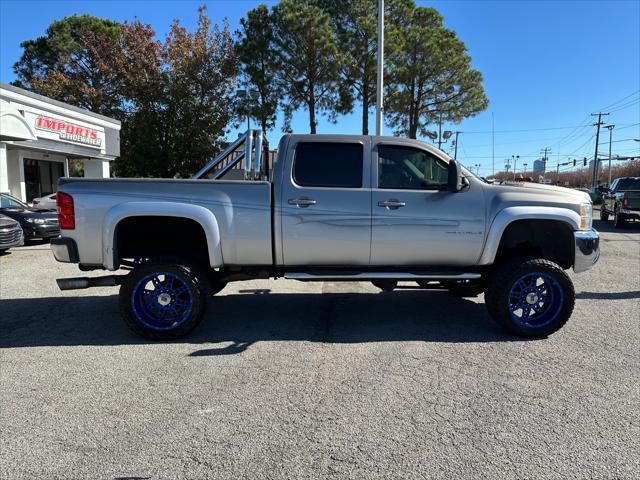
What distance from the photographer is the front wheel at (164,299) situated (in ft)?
15.8

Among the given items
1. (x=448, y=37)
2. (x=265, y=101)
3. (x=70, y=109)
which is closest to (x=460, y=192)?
(x=70, y=109)

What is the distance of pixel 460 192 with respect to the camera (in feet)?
16.4

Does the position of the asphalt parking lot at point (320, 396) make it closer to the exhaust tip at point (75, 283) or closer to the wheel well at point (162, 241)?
the exhaust tip at point (75, 283)

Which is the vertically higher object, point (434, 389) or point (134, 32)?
point (134, 32)

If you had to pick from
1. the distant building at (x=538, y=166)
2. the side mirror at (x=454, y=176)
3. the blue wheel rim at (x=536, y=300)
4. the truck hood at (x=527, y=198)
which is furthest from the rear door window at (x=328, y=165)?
the distant building at (x=538, y=166)

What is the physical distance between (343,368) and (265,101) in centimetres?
2490

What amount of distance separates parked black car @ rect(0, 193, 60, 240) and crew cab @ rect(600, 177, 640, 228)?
18.7 m

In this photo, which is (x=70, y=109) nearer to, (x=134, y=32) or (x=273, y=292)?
(x=134, y=32)

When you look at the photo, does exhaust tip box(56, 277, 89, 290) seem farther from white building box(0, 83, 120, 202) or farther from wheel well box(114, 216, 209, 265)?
white building box(0, 83, 120, 202)

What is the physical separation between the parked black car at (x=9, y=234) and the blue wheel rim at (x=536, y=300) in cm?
1013

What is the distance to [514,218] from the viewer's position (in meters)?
4.93

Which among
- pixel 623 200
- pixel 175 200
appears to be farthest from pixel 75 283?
pixel 623 200

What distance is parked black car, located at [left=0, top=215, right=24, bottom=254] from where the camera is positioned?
9.94 metres

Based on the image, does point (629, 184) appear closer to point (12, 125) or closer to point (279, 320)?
point (279, 320)
